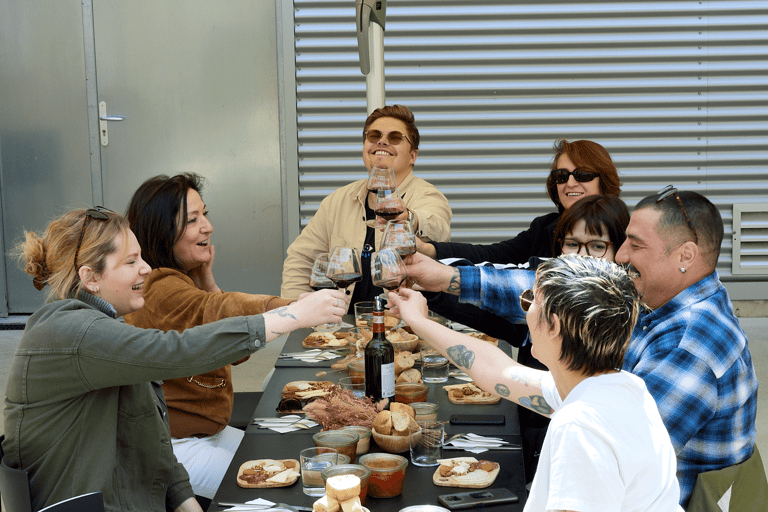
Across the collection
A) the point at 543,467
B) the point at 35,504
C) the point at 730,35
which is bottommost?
the point at 35,504

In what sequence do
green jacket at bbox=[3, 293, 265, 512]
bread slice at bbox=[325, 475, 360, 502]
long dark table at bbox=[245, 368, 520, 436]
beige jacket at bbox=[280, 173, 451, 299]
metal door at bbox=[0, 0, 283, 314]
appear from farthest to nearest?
1. metal door at bbox=[0, 0, 283, 314]
2. beige jacket at bbox=[280, 173, 451, 299]
3. long dark table at bbox=[245, 368, 520, 436]
4. green jacket at bbox=[3, 293, 265, 512]
5. bread slice at bbox=[325, 475, 360, 502]

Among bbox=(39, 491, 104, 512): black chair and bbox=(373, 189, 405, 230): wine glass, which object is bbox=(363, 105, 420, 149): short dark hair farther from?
bbox=(39, 491, 104, 512): black chair

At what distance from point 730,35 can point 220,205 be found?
4.62 m

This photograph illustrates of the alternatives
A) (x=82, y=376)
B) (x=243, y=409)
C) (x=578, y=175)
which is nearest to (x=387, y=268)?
(x=82, y=376)

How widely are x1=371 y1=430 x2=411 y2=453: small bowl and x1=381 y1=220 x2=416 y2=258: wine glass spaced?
2.52 feet

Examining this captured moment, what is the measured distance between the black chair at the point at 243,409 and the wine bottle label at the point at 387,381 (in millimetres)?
967

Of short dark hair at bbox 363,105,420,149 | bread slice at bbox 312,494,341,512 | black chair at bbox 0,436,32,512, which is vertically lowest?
black chair at bbox 0,436,32,512

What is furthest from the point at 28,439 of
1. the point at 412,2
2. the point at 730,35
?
the point at 730,35

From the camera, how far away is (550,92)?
6.28 meters

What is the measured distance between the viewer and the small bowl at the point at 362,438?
1873 millimetres

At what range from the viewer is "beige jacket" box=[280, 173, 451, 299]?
4082 mm

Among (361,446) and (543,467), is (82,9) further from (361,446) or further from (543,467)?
(543,467)

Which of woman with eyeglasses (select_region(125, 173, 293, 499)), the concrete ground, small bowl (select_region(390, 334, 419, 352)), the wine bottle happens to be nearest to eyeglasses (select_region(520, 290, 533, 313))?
the wine bottle

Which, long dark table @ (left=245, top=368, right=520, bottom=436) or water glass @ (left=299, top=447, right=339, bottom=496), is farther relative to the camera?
long dark table @ (left=245, top=368, right=520, bottom=436)
